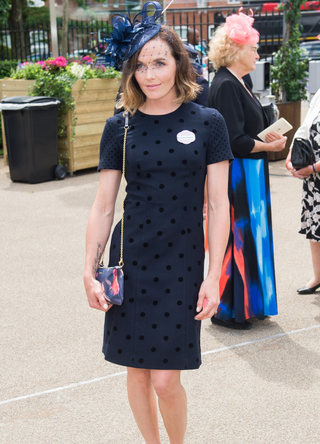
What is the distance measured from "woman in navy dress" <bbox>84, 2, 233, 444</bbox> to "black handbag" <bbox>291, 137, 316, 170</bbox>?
6.44 ft

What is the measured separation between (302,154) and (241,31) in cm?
96

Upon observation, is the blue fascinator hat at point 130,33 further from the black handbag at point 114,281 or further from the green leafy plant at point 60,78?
the green leafy plant at point 60,78

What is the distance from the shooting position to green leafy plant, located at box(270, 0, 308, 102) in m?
10.0

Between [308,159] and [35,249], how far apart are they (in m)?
2.96

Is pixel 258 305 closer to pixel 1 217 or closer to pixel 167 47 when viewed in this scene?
pixel 167 47

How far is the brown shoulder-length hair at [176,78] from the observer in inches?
84.3

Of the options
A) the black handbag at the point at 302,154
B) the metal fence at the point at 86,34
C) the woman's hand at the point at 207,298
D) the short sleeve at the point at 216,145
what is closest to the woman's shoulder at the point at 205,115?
the short sleeve at the point at 216,145

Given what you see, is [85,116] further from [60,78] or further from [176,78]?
[176,78]

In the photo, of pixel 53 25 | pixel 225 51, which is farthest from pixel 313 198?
pixel 53 25

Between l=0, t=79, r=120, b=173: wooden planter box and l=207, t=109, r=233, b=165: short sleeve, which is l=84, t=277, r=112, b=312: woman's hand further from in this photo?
l=0, t=79, r=120, b=173: wooden planter box

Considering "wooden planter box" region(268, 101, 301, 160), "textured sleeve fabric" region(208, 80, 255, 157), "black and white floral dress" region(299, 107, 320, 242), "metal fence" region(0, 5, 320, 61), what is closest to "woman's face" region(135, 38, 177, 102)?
"textured sleeve fabric" region(208, 80, 255, 157)

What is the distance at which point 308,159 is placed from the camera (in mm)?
4008

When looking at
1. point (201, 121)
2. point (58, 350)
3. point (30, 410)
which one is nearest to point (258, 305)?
point (58, 350)

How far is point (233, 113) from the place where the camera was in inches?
142
